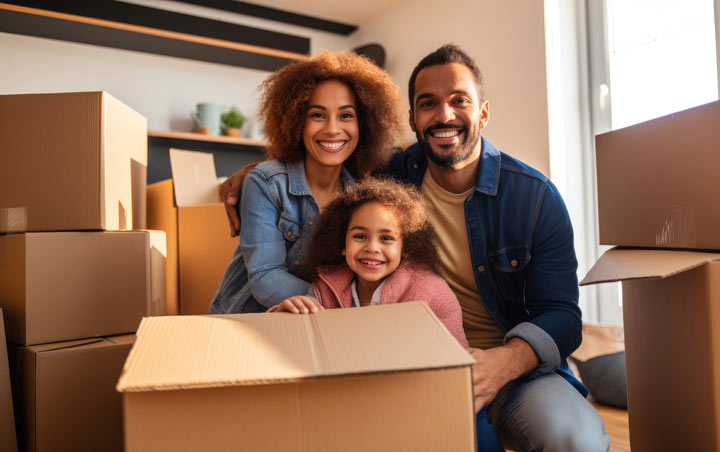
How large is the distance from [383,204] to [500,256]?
0.28 metres

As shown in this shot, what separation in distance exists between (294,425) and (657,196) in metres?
0.69

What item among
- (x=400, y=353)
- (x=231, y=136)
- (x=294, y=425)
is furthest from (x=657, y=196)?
(x=231, y=136)

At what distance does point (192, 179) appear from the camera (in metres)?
2.15

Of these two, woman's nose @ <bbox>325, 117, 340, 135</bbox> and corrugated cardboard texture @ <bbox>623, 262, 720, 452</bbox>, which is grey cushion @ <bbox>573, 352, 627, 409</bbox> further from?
woman's nose @ <bbox>325, 117, 340, 135</bbox>

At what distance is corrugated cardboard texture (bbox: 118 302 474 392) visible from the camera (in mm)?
591

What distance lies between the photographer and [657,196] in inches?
36.0

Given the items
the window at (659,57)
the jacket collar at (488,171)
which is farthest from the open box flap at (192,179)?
the window at (659,57)

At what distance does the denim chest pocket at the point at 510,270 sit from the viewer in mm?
1199

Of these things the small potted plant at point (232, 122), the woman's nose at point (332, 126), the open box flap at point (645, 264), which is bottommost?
the open box flap at point (645, 264)

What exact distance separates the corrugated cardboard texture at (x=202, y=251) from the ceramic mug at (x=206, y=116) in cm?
111

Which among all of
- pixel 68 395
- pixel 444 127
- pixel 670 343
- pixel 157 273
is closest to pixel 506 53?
pixel 444 127

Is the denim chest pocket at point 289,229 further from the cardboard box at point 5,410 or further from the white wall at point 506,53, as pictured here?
the white wall at point 506,53

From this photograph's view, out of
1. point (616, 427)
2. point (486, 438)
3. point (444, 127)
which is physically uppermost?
point (444, 127)

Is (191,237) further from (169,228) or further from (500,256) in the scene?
(500,256)
